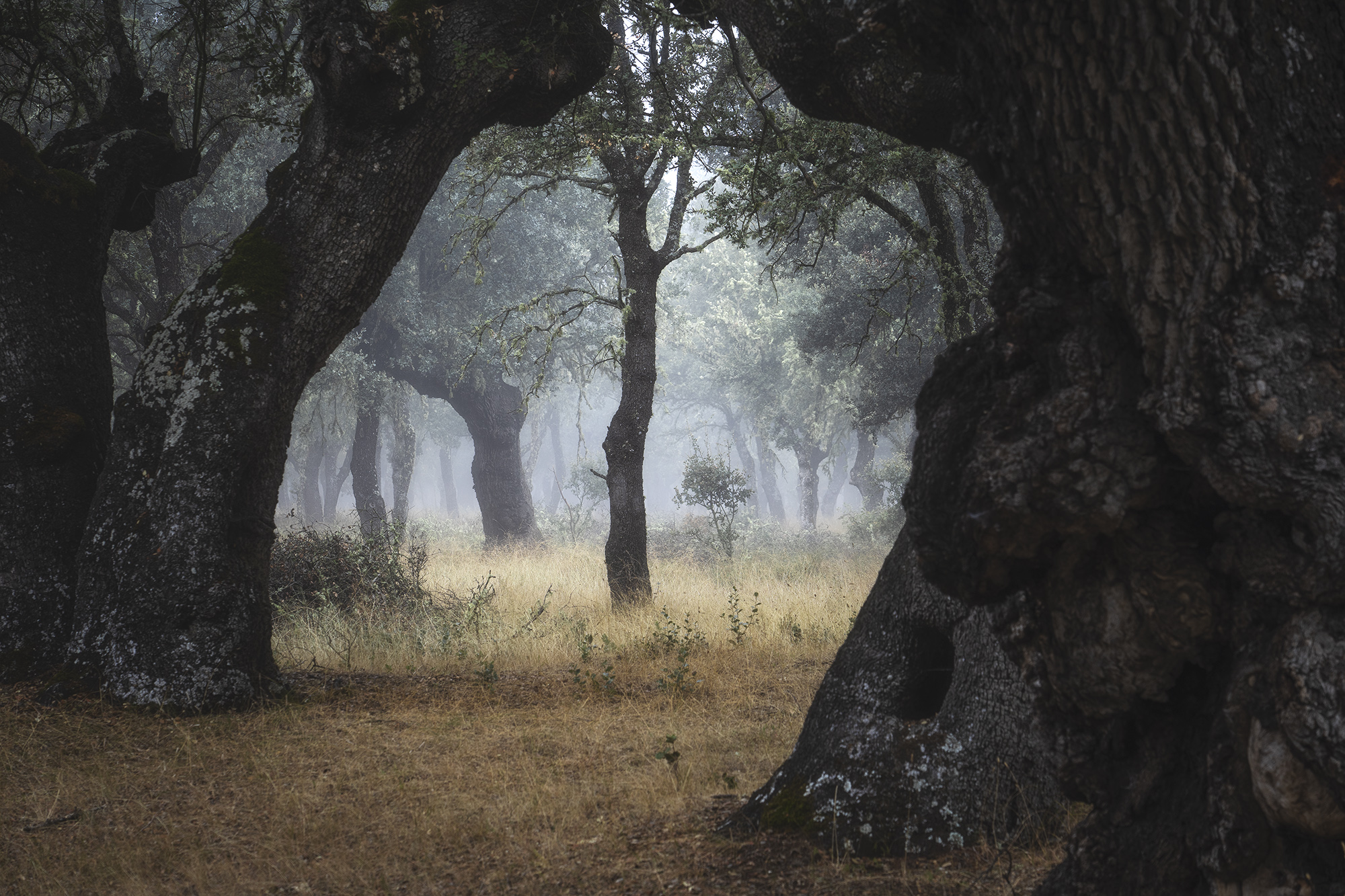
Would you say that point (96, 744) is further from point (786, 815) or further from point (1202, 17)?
point (1202, 17)

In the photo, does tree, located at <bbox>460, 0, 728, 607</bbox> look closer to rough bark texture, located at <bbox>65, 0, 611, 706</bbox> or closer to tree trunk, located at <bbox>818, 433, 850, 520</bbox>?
rough bark texture, located at <bbox>65, 0, 611, 706</bbox>

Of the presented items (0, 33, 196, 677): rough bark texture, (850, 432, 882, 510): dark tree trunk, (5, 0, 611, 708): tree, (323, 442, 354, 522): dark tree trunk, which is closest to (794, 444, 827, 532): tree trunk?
(850, 432, 882, 510): dark tree trunk

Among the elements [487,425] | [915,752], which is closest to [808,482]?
[487,425]

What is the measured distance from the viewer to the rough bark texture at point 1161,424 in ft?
6.27

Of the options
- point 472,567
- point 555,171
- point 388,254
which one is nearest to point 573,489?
point 472,567

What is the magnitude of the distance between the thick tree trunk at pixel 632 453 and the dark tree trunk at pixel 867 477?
1593 cm

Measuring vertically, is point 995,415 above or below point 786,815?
above

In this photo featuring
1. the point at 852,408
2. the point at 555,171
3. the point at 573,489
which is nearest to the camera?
the point at 555,171

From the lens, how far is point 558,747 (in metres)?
5.35

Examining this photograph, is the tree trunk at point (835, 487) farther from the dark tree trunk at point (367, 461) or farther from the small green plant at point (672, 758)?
the small green plant at point (672, 758)

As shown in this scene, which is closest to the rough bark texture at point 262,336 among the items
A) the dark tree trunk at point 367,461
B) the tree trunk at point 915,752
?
the tree trunk at point 915,752

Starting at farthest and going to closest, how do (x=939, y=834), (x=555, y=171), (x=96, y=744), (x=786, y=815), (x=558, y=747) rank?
(x=555, y=171) → (x=558, y=747) → (x=96, y=744) → (x=786, y=815) → (x=939, y=834)

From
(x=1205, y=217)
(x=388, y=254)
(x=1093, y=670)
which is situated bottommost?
(x=1093, y=670)

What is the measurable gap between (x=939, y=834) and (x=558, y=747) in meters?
2.72
